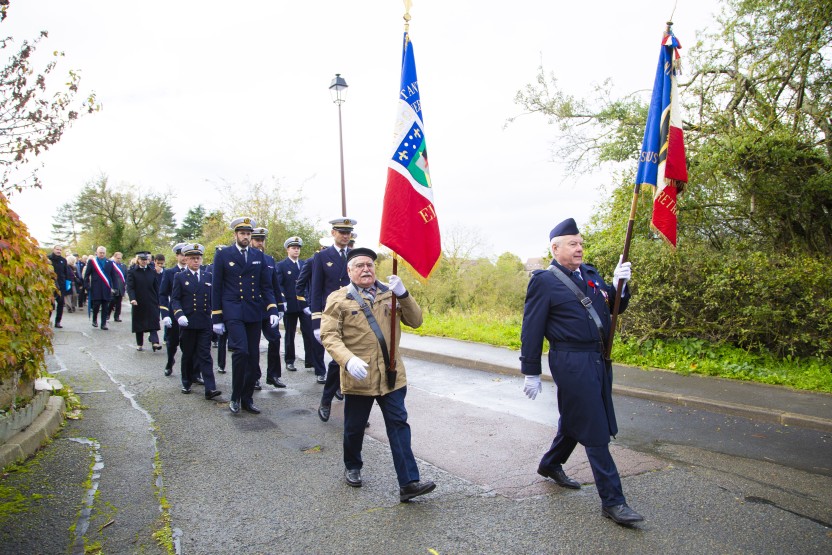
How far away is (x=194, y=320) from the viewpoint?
8.51m

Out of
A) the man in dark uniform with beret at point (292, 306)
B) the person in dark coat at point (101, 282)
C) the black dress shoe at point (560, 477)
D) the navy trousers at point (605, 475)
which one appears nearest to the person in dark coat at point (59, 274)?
the person in dark coat at point (101, 282)

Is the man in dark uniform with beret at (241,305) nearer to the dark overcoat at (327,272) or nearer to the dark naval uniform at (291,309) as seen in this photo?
the dark overcoat at (327,272)

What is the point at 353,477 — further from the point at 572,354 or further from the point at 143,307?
the point at 143,307

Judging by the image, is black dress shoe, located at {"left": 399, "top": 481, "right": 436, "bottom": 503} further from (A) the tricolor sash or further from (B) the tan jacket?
(A) the tricolor sash

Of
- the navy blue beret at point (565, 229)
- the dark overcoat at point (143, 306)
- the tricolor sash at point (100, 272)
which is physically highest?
the tricolor sash at point (100, 272)

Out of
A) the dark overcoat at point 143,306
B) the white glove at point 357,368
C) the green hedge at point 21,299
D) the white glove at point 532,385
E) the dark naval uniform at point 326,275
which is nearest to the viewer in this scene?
the white glove at point 357,368

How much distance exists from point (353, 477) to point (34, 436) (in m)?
3.05

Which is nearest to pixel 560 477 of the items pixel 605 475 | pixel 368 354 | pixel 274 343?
pixel 605 475

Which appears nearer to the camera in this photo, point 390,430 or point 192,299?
point 390,430

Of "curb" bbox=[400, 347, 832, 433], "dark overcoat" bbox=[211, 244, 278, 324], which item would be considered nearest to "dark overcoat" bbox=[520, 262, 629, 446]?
"curb" bbox=[400, 347, 832, 433]

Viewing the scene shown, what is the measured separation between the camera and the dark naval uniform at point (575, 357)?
4.16 m

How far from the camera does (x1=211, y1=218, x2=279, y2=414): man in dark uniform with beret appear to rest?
7.13 meters

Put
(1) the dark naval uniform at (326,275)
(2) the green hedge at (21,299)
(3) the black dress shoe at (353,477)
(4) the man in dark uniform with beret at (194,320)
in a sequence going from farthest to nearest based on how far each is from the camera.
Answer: (4) the man in dark uniform with beret at (194,320)
(1) the dark naval uniform at (326,275)
(2) the green hedge at (21,299)
(3) the black dress shoe at (353,477)

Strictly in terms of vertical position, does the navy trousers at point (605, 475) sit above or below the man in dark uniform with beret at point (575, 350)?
below
